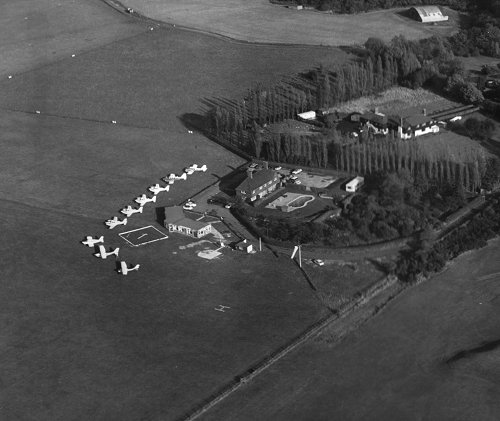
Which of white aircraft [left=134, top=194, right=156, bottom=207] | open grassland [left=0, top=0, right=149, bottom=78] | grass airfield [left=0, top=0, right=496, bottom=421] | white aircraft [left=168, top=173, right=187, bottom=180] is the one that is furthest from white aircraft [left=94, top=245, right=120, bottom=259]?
open grassland [left=0, top=0, right=149, bottom=78]

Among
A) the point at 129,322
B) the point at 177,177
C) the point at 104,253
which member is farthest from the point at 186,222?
the point at 129,322

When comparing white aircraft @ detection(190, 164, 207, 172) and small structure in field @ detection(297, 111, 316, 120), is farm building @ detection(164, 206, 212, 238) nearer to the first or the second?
white aircraft @ detection(190, 164, 207, 172)

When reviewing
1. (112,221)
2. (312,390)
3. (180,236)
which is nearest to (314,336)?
(312,390)

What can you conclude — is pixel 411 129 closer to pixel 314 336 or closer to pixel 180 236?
pixel 180 236

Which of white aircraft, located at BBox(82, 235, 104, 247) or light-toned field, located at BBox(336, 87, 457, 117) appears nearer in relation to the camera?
white aircraft, located at BBox(82, 235, 104, 247)

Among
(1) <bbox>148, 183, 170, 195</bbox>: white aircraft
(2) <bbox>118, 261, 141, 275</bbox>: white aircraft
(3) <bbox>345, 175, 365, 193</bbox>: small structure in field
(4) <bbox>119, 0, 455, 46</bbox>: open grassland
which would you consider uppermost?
(3) <bbox>345, 175, 365, 193</bbox>: small structure in field

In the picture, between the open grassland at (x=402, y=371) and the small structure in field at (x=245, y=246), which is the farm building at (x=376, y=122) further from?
the open grassland at (x=402, y=371)
